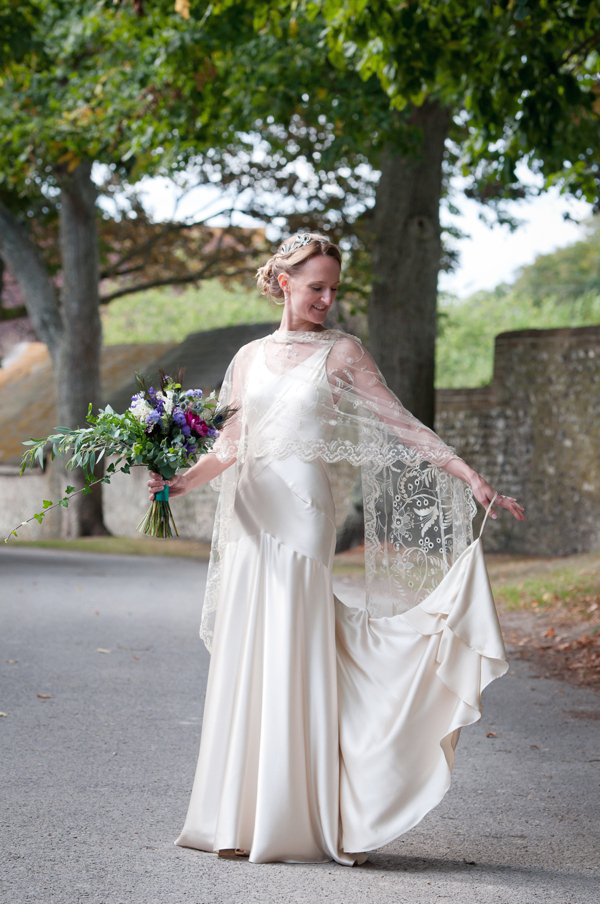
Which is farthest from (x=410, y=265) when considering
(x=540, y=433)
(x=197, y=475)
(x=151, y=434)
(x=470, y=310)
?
(x=470, y=310)

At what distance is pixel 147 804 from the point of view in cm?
390

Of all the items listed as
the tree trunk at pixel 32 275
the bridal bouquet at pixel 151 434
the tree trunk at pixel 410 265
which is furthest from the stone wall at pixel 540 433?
the bridal bouquet at pixel 151 434

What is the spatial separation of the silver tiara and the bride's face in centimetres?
9

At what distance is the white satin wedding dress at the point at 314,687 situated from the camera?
3.32 metres

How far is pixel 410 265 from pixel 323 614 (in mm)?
10505

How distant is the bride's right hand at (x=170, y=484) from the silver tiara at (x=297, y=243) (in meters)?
0.95

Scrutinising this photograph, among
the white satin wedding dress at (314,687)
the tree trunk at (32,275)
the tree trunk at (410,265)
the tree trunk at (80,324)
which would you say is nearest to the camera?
the white satin wedding dress at (314,687)

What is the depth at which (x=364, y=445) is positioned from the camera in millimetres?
3684

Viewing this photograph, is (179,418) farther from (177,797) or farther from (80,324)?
(80,324)

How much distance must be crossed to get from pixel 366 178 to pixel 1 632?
12.1 metres

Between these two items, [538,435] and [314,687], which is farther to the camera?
[538,435]

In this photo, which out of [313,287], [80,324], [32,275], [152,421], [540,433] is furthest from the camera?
[32,275]

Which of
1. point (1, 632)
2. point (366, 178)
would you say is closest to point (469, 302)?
point (366, 178)

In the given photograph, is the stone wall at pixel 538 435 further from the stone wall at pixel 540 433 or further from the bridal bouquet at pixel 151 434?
the bridal bouquet at pixel 151 434
